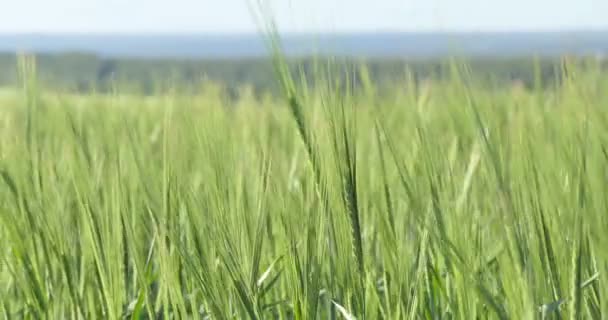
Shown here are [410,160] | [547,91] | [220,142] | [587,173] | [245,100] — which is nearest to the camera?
[587,173]

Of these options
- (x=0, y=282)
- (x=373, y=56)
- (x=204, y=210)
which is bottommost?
(x=0, y=282)

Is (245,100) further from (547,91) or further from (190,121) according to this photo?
(190,121)

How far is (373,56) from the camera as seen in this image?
3.82ft

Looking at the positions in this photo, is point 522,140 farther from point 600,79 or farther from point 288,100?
point 600,79

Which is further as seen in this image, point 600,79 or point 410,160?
point 600,79

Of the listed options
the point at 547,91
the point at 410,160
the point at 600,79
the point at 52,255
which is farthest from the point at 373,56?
the point at 547,91

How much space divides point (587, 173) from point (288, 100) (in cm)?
24

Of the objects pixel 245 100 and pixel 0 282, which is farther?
pixel 245 100

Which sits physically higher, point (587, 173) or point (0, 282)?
point (587, 173)

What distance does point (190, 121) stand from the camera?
3.41ft

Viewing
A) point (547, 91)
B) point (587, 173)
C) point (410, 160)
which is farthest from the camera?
point (547, 91)

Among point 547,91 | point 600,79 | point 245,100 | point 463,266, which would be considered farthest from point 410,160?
point 245,100

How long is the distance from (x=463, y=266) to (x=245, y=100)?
1.73m

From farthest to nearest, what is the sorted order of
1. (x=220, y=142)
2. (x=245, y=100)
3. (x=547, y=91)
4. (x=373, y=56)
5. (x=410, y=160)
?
(x=245, y=100)
(x=547, y=91)
(x=373, y=56)
(x=410, y=160)
(x=220, y=142)
